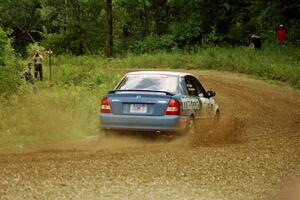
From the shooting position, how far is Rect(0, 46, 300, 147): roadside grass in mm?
14711

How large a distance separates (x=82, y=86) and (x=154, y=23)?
40059mm

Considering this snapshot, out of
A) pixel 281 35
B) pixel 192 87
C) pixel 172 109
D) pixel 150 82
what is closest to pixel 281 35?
pixel 281 35

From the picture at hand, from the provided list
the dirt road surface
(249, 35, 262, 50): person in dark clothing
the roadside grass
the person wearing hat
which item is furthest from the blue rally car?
(249, 35, 262, 50): person in dark clothing

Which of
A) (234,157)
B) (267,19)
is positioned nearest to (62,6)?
(267,19)

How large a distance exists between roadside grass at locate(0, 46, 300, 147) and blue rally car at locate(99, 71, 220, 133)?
6.02 ft

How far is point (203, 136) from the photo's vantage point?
13602 mm

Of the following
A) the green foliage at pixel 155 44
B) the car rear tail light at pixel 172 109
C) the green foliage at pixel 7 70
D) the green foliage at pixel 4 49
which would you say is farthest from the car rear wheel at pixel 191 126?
the green foliage at pixel 155 44

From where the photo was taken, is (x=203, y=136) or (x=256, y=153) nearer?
(x=256, y=153)

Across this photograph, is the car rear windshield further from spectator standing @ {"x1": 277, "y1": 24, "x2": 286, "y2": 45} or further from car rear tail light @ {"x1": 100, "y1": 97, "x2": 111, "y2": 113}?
spectator standing @ {"x1": 277, "y1": 24, "x2": 286, "y2": 45}

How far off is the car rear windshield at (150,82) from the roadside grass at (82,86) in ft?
6.63

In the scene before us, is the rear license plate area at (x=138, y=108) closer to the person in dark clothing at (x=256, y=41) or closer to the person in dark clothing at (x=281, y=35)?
the person in dark clothing at (x=281, y=35)

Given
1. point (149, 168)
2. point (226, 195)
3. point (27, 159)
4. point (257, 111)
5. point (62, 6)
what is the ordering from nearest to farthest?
point (226, 195), point (149, 168), point (27, 159), point (257, 111), point (62, 6)

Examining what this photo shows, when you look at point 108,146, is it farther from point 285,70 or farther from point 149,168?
point 285,70

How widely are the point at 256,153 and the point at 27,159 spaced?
4.08 m
